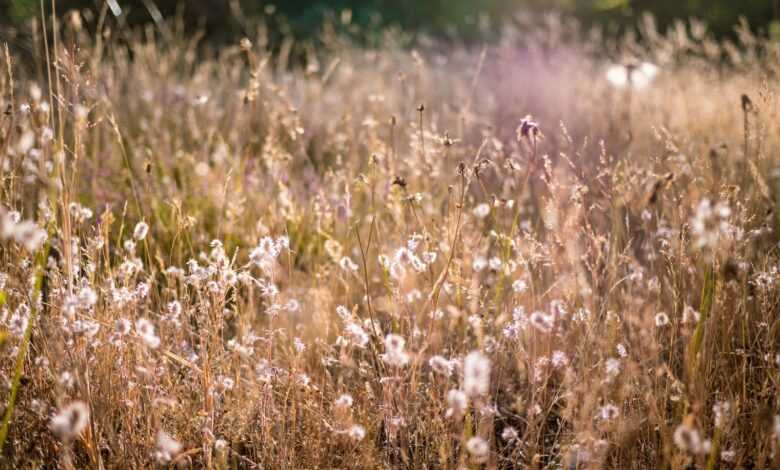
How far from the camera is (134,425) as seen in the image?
1607 mm

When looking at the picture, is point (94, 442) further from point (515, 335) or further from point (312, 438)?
point (515, 335)

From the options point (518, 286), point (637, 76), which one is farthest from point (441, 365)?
point (637, 76)

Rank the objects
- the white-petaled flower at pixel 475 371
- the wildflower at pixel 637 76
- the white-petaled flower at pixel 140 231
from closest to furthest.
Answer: the white-petaled flower at pixel 475 371, the white-petaled flower at pixel 140 231, the wildflower at pixel 637 76

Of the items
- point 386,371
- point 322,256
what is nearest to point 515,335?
point 386,371

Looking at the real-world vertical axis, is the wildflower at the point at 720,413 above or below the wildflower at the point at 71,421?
above

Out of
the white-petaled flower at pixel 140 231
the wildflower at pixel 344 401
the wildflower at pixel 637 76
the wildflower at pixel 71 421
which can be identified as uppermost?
the wildflower at pixel 637 76

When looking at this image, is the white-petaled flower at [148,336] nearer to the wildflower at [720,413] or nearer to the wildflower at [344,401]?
the wildflower at [344,401]

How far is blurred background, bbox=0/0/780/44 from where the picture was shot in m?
11.6

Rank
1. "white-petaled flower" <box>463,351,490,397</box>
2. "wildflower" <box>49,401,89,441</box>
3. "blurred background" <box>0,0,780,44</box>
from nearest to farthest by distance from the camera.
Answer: "wildflower" <box>49,401,89,441</box> → "white-petaled flower" <box>463,351,490,397</box> → "blurred background" <box>0,0,780,44</box>

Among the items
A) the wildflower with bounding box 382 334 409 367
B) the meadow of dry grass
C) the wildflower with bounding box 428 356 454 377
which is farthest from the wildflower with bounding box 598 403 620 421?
the wildflower with bounding box 382 334 409 367

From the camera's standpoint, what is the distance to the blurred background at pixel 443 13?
11.6 meters

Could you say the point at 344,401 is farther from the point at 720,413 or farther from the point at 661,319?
the point at 661,319

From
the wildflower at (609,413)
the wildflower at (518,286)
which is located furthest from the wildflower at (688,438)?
the wildflower at (518,286)

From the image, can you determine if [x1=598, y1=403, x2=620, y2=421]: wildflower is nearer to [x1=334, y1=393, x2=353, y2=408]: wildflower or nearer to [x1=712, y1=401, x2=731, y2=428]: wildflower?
[x1=712, y1=401, x2=731, y2=428]: wildflower
